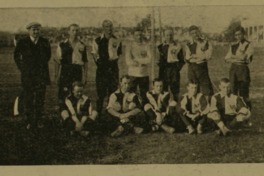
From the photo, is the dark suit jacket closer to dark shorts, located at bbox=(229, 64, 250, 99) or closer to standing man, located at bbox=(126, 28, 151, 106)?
standing man, located at bbox=(126, 28, 151, 106)

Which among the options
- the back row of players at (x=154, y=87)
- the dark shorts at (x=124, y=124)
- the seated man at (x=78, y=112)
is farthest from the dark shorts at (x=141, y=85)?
the seated man at (x=78, y=112)

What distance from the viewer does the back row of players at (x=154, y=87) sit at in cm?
413

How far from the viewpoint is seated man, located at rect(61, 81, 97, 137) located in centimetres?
411

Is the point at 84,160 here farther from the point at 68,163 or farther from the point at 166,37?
the point at 166,37

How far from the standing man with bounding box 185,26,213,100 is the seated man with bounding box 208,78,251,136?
0.26 feet

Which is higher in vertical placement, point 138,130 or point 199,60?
point 199,60

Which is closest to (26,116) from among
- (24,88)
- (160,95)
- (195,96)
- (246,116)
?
(24,88)

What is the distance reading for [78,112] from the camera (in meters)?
4.13

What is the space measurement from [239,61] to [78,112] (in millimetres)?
1315

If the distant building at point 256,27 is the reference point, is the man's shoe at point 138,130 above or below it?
below

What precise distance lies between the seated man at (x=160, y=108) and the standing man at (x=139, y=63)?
6 cm

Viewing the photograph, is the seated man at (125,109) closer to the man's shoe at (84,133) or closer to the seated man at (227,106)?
the man's shoe at (84,133)

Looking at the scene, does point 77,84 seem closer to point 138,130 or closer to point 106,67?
point 106,67

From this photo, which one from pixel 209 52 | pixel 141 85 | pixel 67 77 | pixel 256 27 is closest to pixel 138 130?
pixel 141 85
